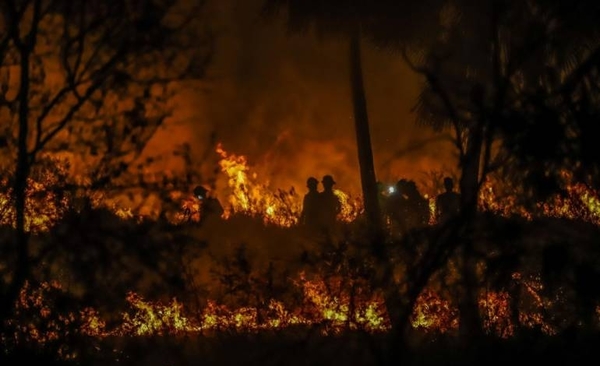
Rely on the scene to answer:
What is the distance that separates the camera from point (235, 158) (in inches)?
839

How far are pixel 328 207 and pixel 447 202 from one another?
2.70 m

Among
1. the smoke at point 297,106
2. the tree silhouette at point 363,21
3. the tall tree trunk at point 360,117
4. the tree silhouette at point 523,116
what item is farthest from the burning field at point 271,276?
the smoke at point 297,106

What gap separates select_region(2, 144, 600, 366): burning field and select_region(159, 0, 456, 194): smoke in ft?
48.0

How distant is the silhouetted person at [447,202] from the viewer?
326 inches

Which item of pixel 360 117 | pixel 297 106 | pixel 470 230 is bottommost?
pixel 470 230

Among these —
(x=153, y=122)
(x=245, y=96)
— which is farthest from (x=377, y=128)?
(x=153, y=122)

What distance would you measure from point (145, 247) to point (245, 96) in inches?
646

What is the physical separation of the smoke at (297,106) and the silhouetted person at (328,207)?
11174 mm

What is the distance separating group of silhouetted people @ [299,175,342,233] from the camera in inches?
367

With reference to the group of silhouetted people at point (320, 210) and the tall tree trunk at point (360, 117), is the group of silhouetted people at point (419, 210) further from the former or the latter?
the tall tree trunk at point (360, 117)

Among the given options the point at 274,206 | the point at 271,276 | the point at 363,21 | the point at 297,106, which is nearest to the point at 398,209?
the point at 271,276

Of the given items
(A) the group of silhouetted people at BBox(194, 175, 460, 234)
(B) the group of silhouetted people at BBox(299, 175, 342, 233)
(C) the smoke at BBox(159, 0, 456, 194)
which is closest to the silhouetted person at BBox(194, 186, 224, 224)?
(A) the group of silhouetted people at BBox(194, 175, 460, 234)

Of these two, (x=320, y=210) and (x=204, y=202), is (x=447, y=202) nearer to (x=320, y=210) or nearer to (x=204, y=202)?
(x=204, y=202)

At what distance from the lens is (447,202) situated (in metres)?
8.48
